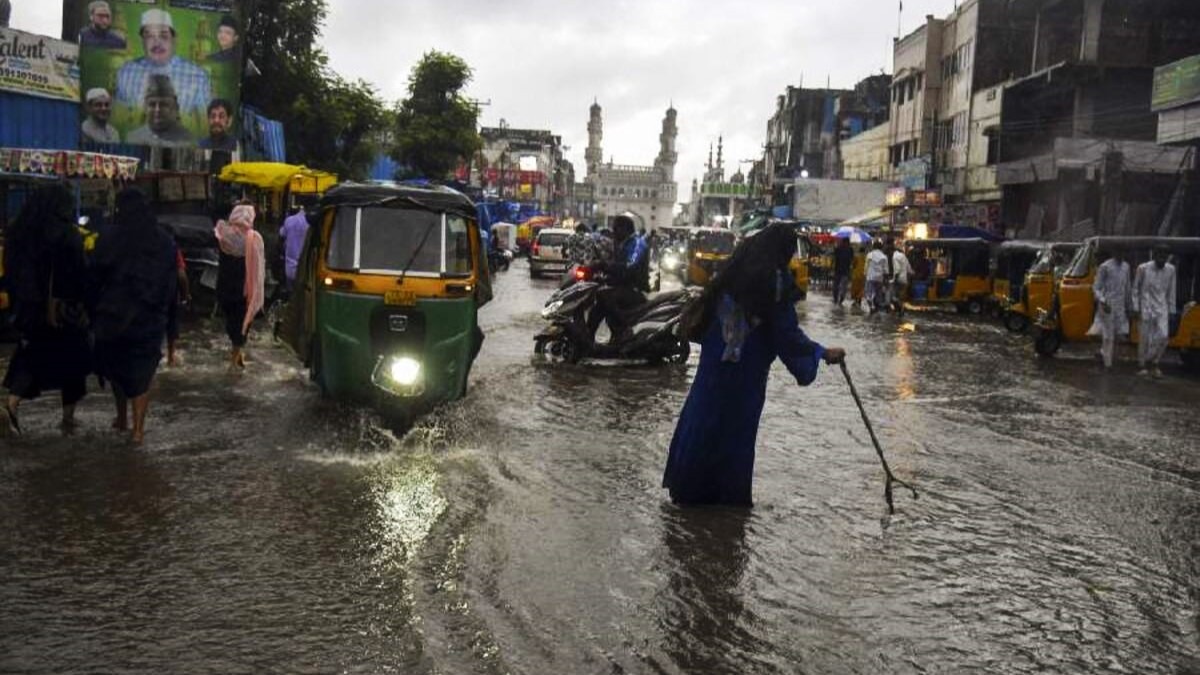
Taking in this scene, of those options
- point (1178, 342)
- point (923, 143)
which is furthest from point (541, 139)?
point (1178, 342)

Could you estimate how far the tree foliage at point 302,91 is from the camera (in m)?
36.1

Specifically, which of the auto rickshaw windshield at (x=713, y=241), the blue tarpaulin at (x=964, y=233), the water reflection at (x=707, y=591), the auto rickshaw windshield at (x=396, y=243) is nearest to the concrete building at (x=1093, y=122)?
the blue tarpaulin at (x=964, y=233)

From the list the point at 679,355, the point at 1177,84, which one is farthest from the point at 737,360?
the point at 1177,84

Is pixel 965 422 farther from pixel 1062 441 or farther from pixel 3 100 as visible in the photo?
pixel 3 100

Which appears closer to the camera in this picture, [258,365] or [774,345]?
[774,345]

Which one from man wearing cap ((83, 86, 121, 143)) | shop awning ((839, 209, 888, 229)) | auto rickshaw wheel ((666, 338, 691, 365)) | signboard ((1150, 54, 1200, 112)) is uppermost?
signboard ((1150, 54, 1200, 112))

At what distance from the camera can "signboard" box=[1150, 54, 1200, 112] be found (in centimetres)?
2500

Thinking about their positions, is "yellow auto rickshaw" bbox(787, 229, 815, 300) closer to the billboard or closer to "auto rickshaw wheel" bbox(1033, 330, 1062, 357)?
"auto rickshaw wheel" bbox(1033, 330, 1062, 357)

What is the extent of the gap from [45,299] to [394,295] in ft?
7.88

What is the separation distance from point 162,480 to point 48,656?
2889 millimetres

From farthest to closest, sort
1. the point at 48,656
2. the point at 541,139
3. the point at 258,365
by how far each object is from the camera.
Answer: the point at 541,139, the point at 258,365, the point at 48,656

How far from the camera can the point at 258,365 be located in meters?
12.4

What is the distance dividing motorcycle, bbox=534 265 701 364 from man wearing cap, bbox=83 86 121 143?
18244 mm

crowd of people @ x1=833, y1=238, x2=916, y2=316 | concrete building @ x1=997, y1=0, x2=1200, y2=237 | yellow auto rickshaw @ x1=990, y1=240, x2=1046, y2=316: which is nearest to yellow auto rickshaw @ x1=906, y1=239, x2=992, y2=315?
yellow auto rickshaw @ x1=990, y1=240, x2=1046, y2=316
